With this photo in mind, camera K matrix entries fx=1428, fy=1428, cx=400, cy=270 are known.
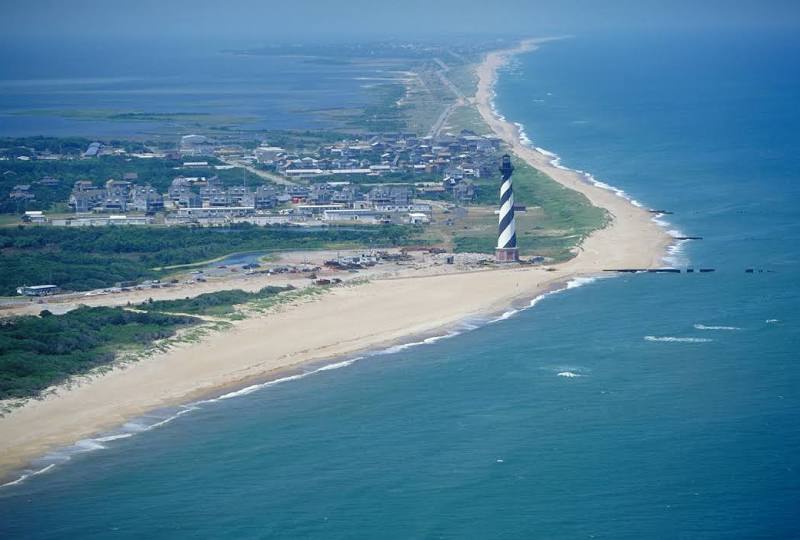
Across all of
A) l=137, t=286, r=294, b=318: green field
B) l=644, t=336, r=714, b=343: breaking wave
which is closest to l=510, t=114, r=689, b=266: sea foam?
l=644, t=336, r=714, b=343: breaking wave

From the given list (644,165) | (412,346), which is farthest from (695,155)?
(412,346)

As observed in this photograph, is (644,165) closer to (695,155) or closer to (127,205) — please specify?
(695,155)

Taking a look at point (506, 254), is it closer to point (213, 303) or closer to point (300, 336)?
point (213, 303)

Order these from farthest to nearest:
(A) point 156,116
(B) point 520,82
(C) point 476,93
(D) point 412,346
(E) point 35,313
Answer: (B) point 520,82
(C) point 476,93
(A) point 156,116
(E) point 35,313
(D) point 412,346

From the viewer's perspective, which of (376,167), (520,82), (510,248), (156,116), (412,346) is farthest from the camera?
(520,82)

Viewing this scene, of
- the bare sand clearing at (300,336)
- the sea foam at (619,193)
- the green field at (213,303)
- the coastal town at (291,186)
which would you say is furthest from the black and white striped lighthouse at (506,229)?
the coastal town at (291,186)

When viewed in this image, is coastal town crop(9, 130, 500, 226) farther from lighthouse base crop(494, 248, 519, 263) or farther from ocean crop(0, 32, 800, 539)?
ocean crop(0, 32, 800, 539)

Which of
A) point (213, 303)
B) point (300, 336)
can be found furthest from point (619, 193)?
point (300, 336)
